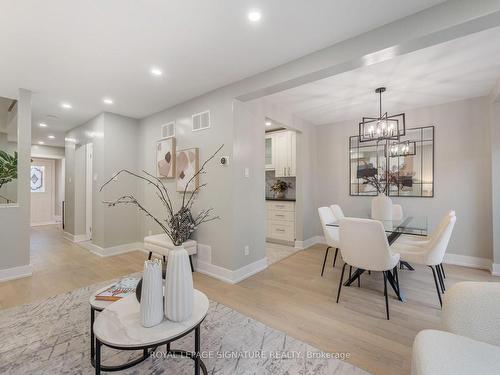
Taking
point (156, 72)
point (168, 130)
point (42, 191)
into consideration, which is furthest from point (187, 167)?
point (42, 191)

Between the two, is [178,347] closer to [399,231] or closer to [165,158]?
[399,231]

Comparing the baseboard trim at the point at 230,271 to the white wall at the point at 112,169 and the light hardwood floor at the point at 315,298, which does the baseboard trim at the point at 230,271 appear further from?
the white wall at the point at 112,169

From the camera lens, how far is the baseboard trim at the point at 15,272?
312cm

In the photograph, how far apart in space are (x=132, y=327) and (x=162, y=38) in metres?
2.26

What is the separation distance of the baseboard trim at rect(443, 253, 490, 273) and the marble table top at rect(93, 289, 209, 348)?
4.18 meters

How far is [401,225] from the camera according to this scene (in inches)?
111

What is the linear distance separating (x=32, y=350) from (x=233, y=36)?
2943mm

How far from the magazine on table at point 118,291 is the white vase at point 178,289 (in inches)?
22.0

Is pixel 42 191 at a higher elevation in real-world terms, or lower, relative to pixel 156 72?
lower

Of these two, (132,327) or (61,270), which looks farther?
(61,270)

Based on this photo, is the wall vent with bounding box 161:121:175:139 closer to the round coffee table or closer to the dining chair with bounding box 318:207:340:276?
the dining chair with bounding box 318:207:340:276

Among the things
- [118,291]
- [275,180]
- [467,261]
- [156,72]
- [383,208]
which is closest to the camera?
[118,291]

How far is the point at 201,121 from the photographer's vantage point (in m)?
3.44

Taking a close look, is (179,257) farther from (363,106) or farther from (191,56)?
(363,106)
